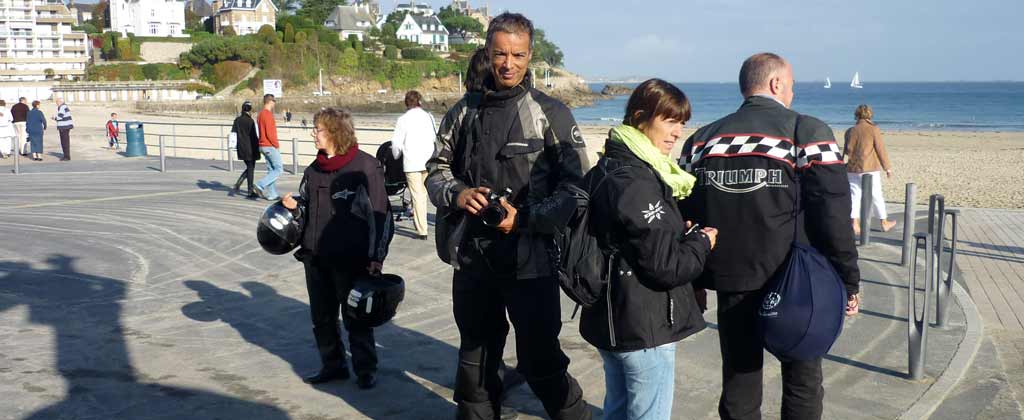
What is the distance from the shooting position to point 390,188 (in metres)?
11.3

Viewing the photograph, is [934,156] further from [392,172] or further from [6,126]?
[6,126]

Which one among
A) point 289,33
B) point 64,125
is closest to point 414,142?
point 64,125

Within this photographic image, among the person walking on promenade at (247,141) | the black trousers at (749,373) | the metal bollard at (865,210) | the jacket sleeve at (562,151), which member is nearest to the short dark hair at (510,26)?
the jacket sleeve at (562,151)

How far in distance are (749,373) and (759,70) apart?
135 centimetres

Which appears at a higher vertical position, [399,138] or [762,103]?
[762,103]

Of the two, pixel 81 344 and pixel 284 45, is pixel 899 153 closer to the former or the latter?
pixel 81 344

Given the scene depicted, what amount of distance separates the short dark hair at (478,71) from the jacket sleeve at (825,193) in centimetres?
141

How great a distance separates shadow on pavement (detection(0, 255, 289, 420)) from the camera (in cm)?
512

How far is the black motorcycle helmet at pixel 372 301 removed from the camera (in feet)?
17.2

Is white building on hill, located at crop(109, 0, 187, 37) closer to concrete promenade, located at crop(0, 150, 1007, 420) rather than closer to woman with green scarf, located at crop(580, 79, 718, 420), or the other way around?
concrete promenade, located at crop(0, 150, 1007, 420)

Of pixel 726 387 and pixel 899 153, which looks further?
pixel 899 153

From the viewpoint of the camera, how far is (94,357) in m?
6.16

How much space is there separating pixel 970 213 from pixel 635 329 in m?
12.6

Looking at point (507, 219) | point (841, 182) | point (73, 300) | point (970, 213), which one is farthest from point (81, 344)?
point (970, 213)
